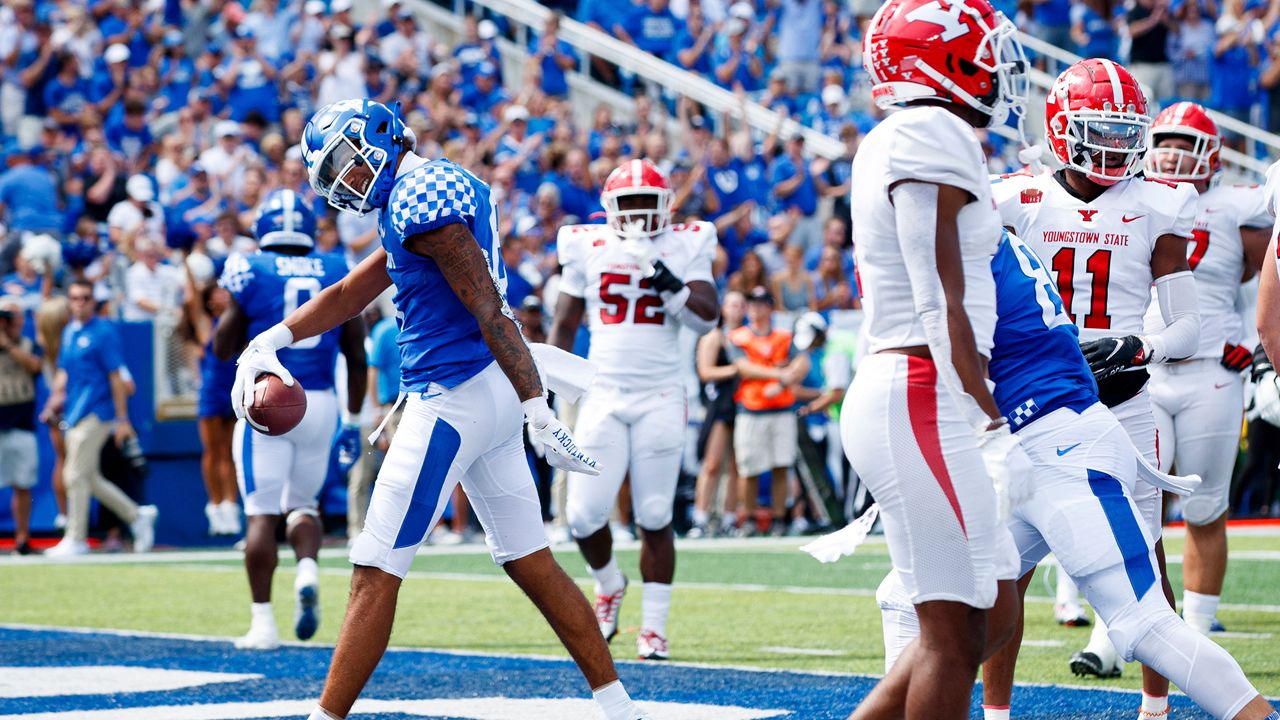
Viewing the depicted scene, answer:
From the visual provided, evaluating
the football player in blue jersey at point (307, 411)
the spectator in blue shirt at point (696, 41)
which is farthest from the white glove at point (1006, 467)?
the spectator in blue shirt at point (696, 41)

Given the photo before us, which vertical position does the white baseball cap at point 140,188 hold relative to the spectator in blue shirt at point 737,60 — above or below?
below

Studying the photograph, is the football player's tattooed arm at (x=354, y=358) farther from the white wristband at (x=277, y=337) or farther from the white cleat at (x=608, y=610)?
the white wristband at (x=277, y=337)

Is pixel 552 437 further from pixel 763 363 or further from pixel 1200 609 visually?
pixel 763 363

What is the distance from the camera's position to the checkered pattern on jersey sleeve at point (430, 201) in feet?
15.2

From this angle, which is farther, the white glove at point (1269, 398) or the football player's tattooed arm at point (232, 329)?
the football player's tattooed arm at point (232, 329)

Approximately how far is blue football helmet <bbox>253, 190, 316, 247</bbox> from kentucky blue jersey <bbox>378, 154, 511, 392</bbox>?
292 cm

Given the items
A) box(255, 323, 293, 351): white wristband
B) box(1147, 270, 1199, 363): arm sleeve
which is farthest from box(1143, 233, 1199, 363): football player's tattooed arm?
box(255, 323, 293, 351): white wristband

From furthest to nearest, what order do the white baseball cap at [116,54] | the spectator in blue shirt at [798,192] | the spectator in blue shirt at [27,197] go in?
the spectator in blue shirt at [798,192] → the white baseball cap at [116,54] → the spectator in blue shirt at [27,197]

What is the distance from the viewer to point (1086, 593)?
14.0 feet

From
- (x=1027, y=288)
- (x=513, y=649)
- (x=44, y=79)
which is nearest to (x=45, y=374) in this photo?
(x=44, y=79)

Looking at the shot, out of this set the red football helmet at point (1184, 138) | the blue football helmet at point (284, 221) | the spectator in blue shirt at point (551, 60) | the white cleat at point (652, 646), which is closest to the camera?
the red football helmet at point (1184, 138)

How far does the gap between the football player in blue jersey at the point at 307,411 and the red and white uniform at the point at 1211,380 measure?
133 inches

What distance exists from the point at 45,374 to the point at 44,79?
3995mm

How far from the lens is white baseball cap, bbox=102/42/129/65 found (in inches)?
632
